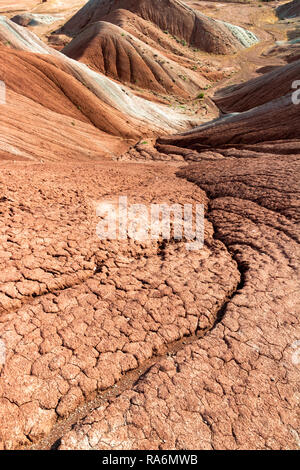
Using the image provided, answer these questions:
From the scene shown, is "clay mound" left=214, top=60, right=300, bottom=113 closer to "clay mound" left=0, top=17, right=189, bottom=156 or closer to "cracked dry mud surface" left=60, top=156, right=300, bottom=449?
"clay mound" left=0, top=17, right=189, bottom=156

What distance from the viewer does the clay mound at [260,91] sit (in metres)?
16.1

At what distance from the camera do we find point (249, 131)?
11344 mm

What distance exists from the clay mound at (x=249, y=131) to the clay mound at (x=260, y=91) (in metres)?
4.80

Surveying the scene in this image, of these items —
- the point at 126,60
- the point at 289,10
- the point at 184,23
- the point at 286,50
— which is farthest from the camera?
the point at 289,10

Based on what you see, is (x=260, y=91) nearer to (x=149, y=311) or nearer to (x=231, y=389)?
(x=149, y=311)

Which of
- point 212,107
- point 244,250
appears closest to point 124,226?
point 244,250

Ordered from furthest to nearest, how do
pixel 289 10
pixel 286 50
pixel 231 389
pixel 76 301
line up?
pixel 289 10 < pixel 286 50 < pixel 76 301 < pixel 231 389

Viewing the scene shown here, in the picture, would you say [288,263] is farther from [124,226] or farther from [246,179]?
[246,179]

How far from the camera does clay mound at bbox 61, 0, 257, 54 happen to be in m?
33.4

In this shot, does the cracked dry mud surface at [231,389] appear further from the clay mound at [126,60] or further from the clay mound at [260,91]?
the clay mound at [126,60]

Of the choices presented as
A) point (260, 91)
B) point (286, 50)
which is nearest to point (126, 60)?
point (260, 91)

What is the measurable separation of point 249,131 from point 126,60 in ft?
46.3

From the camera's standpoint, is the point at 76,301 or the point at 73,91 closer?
the point at 76,301
